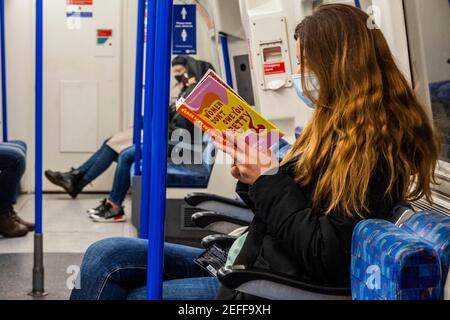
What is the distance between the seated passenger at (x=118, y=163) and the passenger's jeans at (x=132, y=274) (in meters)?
3.34

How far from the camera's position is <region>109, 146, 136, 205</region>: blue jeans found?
688 centimetres

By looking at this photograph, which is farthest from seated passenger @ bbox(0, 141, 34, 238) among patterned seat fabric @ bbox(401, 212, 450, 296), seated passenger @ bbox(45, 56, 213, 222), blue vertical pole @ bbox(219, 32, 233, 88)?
patterned seat fabric @ bbox(401, 212, 450, 296)

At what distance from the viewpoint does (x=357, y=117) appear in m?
2.04

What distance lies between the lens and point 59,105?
316 inches

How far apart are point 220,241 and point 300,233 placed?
0.59m

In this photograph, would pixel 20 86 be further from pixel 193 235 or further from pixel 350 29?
pixel 350 29

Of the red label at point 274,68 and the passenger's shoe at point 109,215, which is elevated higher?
the red label at point 274,68

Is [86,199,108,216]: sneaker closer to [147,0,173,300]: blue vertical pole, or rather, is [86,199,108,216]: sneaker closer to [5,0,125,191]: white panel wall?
[5,0,125,191]: white panel wall

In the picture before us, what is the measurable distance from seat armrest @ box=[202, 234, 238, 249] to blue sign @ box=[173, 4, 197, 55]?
387 centimetres

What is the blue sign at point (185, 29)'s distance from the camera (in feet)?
20.3

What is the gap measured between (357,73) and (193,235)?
3.45m

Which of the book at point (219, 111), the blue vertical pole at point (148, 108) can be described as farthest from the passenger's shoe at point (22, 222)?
the book at point (219, 111)

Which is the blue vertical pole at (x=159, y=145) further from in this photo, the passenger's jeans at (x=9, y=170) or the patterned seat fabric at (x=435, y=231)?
the passenger's jeans at (x=9, y=170)

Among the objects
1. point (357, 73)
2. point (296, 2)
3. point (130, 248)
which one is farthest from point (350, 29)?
point (296, 2)
